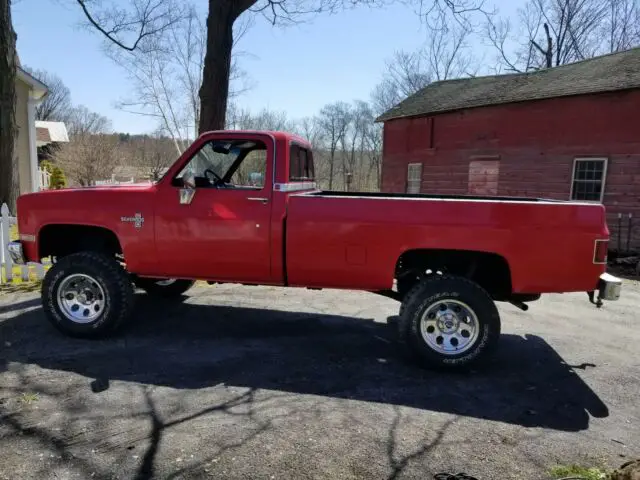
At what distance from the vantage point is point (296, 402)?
11.6 ft

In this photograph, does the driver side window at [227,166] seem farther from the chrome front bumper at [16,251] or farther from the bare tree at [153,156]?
the bare tree at [153,156]

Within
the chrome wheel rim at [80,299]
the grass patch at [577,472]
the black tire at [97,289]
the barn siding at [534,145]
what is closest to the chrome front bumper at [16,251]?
the black tire at [97,289]

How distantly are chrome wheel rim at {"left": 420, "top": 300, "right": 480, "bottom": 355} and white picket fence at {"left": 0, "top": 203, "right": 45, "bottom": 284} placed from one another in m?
Answer: 6.02

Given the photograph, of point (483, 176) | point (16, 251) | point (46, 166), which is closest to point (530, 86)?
point (483, 176)

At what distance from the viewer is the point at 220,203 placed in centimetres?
458

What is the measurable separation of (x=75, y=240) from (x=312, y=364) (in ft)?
10.4

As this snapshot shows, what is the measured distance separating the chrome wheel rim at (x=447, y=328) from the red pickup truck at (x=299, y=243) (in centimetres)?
1

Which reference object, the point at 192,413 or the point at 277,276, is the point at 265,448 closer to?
the point at 192,413

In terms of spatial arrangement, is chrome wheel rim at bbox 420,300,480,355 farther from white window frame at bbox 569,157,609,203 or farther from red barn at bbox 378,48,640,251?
white window frame at bbox 569,157,609,203

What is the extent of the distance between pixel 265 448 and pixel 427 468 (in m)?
0.98

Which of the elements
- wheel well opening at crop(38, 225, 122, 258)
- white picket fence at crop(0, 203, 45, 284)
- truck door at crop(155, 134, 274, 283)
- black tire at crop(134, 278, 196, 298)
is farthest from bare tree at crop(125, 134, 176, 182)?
truck door at crop(155, 134, 274, 283)

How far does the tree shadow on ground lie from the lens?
12.1 ft

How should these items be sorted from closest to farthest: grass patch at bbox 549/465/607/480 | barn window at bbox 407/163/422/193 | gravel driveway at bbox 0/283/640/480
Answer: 1. grass patch at bbox 549/465/607/480
2. gravel driveway at bbox 0/283/640/480
3. barn window at bbox 407/163/422/193

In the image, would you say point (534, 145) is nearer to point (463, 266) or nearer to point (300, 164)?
point (463, 266)
